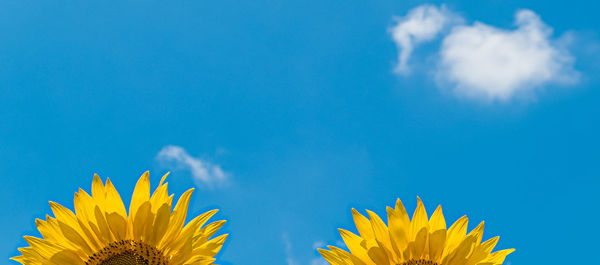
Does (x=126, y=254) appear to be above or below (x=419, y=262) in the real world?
above

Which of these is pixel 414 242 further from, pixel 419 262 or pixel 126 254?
pixel 126 254

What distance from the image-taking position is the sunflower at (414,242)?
14.1 ft

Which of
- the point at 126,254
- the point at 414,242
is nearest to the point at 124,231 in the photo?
the point at 126,254

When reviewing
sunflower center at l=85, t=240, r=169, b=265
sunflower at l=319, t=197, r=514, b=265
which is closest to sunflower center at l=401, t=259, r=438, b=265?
sunflower at l=319, t=197, r=514, b=265

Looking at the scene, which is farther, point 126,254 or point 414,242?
point 126,254

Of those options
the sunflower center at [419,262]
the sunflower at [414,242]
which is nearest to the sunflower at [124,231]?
the sunflower at [414,242]

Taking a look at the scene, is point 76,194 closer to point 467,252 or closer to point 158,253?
point 158,253

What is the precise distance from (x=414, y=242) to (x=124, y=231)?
2.45 metres

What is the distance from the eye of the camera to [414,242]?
4.41m

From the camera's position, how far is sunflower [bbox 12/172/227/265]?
430 cm

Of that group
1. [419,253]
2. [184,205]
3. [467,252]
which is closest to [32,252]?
[184,205]

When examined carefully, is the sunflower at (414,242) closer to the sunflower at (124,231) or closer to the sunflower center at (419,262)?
the sunflower center at (419,262)

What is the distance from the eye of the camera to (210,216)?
4.34 metres

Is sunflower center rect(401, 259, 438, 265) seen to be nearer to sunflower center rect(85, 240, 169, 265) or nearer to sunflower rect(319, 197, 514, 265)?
sunflower rect(319, 197, 514, 265)
